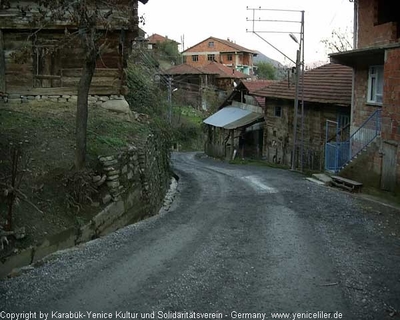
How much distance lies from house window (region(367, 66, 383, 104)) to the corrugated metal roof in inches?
599

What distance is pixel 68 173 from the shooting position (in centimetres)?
1035

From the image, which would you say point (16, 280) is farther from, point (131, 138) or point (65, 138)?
point (131, 138)

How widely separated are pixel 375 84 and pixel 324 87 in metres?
8.38

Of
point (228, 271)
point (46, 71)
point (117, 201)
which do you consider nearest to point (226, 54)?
point (46, 71)

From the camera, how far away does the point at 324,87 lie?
26172 mm

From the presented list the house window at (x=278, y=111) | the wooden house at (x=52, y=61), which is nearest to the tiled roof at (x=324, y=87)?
the house window at (x=278, y=111)

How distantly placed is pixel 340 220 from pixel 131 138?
6667 mm

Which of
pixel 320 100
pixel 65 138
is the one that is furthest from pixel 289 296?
pixel 320 100

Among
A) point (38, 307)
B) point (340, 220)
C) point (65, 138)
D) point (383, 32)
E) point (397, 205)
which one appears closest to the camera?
point (38, 307)

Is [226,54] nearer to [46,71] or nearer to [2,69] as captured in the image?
[46,71]

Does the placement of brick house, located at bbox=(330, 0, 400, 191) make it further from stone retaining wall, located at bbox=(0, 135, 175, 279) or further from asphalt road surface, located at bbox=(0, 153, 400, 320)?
stone retaining wall, located at bbox=(0, 135, 175, 279)

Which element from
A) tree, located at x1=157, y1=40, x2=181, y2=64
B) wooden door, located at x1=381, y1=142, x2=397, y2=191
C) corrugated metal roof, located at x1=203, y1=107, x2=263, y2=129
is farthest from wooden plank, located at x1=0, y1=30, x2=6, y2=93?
tree, located at x1=157, y1=40, x2=181, y2=64

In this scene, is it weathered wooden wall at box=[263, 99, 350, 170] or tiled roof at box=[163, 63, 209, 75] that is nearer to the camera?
weathered wooden wall at box=[263, 99, 350, 170]

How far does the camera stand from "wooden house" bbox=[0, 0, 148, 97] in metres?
17.0
